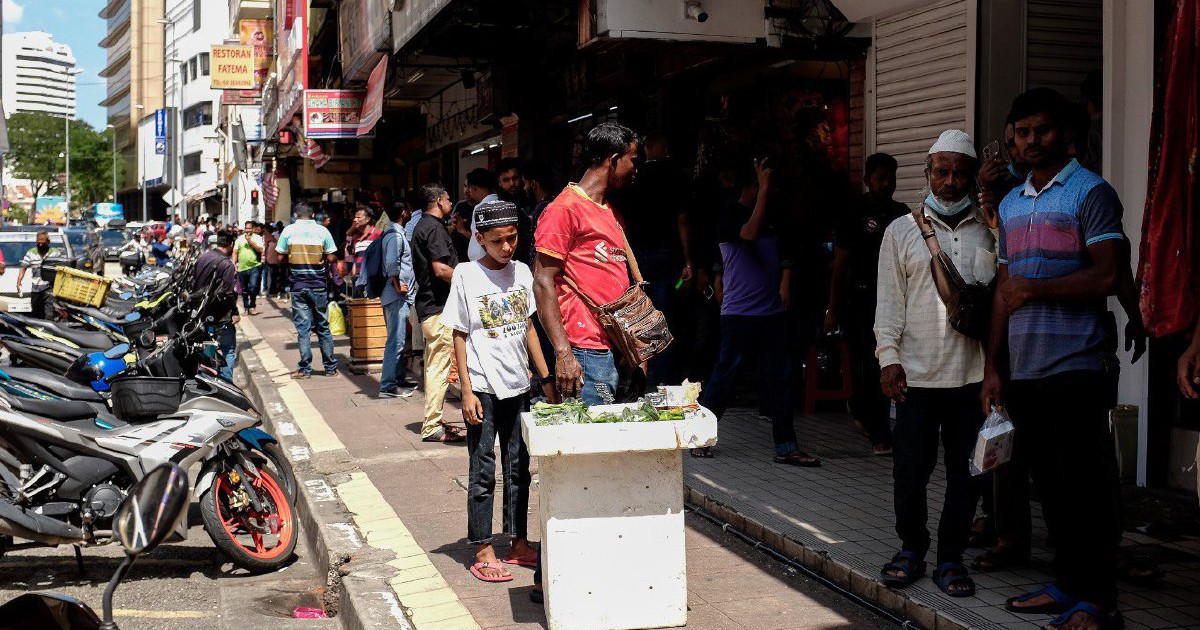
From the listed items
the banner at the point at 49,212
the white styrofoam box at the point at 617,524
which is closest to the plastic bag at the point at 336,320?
the white styrofoam box at the point at 617,524

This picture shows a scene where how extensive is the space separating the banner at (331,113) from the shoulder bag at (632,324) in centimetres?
1428

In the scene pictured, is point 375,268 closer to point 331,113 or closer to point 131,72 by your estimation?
point 331,113

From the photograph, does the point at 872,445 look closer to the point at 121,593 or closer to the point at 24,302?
the point at 121,593

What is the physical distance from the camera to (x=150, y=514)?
243cm

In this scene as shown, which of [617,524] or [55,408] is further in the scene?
[55,408]

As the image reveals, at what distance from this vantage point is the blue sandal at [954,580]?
4770mm

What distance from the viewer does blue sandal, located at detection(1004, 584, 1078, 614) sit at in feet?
14.7

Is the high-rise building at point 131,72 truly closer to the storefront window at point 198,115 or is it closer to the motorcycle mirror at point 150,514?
the storefront window at point 198,115

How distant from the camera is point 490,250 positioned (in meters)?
5.40

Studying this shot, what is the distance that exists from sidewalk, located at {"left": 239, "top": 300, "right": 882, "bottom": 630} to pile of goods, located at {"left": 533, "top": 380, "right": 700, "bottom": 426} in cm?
89

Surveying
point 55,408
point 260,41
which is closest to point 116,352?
point 55,408

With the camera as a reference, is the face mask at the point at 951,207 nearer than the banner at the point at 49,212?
Yes

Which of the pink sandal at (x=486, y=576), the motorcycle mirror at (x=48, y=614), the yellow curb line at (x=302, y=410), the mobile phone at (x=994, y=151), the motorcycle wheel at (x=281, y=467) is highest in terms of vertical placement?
the mobile phone at (x=994, y=151)

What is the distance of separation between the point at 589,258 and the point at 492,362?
2.27ft
